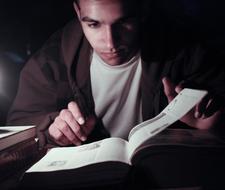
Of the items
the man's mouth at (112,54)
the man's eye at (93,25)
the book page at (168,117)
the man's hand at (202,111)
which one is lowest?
the man's hand at (202,111)

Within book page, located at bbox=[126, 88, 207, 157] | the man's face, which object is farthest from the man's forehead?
book page, located at bbox=[126, 88, 207, 157]

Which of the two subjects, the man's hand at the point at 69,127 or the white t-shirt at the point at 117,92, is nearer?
the man's hand at the point at 69,127

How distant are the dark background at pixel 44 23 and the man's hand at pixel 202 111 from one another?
268 millimetres

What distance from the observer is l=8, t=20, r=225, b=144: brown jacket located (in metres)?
1.41

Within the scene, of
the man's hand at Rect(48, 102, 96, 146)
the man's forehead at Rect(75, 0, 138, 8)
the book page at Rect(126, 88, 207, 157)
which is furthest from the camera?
the man's forehead at Rect(75, 0, 138, 8)

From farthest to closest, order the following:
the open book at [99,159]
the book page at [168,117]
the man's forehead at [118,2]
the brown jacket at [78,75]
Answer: the brown jacket at [78,75]
the man's forehead at [118,2]
the book page at [168,117]
the open book at [99,159]

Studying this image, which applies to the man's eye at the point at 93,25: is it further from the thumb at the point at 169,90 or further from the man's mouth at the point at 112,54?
the thumb at the point at 169,90

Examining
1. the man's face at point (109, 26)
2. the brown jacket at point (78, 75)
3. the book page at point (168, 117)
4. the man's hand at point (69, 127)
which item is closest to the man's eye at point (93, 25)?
the man's face at point (109, 26)

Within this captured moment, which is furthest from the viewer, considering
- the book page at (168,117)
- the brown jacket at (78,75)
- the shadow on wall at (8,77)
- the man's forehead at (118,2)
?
the shadow on wall at (8,77)

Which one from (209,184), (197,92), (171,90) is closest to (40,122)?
(171,90)

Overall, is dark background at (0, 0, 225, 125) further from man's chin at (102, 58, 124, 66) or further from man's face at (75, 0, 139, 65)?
man's chin at (102, 58, 124, 66)

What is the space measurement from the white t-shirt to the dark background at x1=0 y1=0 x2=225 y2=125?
23 cm

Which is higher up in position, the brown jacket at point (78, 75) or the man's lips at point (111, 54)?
the man's lips at point (111, 54)

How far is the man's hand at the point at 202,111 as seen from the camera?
3.93ft
